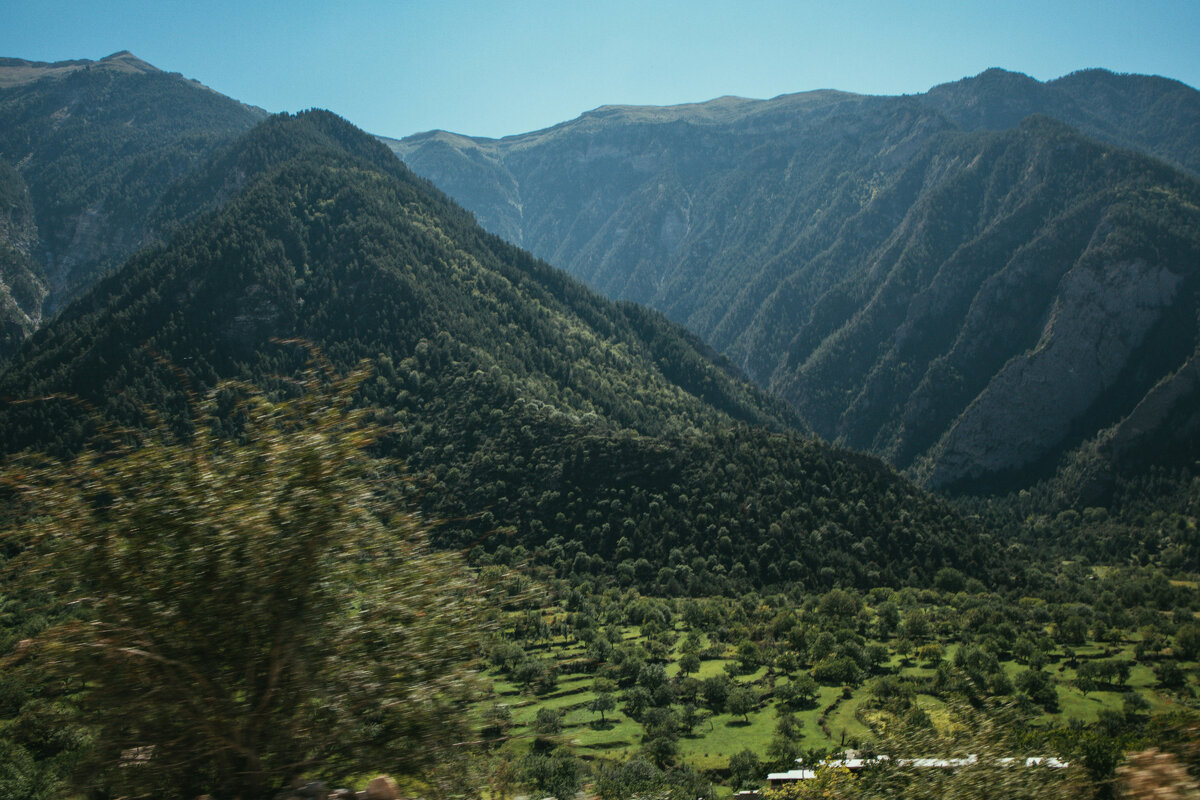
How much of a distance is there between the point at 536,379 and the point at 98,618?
14943 centimetres

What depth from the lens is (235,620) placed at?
10.6 m

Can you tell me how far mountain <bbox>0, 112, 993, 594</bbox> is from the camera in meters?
116

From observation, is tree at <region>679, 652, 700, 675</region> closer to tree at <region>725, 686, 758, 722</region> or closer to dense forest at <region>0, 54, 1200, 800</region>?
dense forest at <region>0, 54, 1200, 800</region>

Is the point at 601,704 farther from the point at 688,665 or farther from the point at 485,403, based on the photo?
the point at 485,403

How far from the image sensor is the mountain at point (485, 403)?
115812 millimetres

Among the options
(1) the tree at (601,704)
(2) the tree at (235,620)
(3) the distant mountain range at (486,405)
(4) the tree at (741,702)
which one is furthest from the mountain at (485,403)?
(2) the tree at (235,620)

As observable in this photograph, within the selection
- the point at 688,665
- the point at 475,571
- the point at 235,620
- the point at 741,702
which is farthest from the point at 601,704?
the point at 235,620

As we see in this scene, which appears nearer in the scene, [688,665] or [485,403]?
[688,665]

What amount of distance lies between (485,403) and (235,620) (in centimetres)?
12861

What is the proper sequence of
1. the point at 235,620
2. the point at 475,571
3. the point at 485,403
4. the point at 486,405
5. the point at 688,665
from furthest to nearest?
the point at 485,403 < the point at 486,405 < the point at 688,665 < the point at 475,571 < the point at 235,620

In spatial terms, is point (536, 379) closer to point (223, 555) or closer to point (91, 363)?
point (91, 363)

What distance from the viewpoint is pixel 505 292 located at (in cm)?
19150

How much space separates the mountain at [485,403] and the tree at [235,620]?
75.5 meters

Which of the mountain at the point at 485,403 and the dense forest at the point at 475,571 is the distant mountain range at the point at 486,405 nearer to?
the mountain at the point at 485,403
